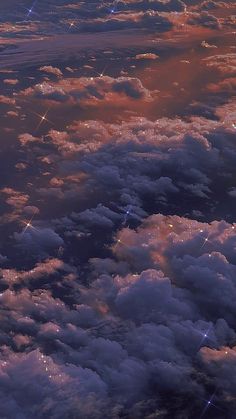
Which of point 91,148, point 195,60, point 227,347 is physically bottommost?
point 227,347

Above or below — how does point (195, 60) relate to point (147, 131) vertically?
above

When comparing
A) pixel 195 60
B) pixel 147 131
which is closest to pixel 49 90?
pixel 147 131

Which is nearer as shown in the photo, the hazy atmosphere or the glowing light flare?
the hazy atmosphere

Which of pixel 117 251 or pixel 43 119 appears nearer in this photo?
pixel 117 251

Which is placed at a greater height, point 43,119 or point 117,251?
point 43,119

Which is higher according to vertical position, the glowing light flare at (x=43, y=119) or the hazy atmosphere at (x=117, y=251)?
the glowing light flare at (x=43, y=119)

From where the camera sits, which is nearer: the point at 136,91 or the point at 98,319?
the point at 98,319

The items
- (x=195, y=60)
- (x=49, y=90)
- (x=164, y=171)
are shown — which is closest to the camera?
(x=164, y=171)

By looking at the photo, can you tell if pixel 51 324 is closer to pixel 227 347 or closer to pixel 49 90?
pixel 227 347

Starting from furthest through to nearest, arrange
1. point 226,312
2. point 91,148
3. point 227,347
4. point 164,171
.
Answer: point 91,148 < point 164,171 < point 226,312 < point 227,347

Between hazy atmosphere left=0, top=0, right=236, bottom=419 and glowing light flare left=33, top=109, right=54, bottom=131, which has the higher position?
glowing light flare left=33, top=109, right=54, bottom=131

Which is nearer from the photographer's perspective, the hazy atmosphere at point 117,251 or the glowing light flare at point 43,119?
the hazy atmosphere at point 117,251
